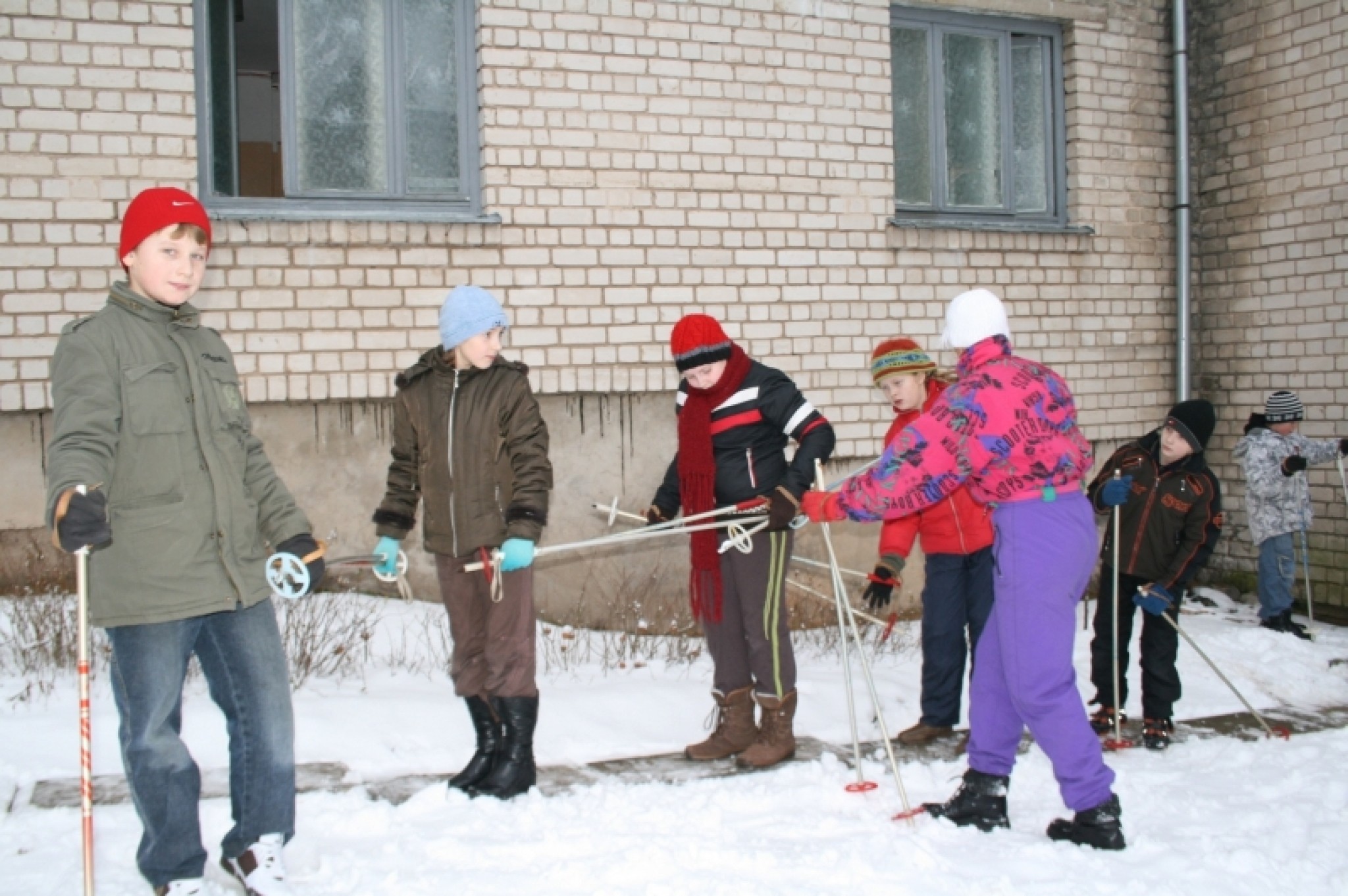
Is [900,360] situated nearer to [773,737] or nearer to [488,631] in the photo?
[773,737]

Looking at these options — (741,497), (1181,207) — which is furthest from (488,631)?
(1181,207)

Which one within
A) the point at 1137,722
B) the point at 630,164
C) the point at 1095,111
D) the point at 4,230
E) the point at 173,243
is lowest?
the point at 1137,722


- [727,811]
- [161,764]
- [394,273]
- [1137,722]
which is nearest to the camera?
[161,764]

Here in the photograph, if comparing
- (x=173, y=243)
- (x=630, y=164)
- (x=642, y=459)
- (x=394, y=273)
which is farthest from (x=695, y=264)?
(x=173, y=243)

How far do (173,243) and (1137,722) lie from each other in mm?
4523

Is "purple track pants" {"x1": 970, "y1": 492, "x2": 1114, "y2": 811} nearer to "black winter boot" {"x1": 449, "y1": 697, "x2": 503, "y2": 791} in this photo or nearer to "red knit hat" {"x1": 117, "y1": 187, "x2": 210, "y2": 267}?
"black winter boot" {"x1": 449, "y1": 697, "x2": 503, "y2": 791}

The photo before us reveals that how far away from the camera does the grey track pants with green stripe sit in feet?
15.3

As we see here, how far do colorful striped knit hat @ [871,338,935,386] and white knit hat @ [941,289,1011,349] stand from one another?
1160mm

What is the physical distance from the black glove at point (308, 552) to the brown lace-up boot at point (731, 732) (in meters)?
1.93

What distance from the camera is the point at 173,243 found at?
3174 mm

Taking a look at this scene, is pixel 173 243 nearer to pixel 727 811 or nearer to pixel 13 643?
pixel 727 811

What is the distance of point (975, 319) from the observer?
3.98 m

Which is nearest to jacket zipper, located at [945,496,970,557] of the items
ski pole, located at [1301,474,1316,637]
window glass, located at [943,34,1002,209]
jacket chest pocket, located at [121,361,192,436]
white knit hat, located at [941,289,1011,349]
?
white knit hat, located at [941,289,1011,349]

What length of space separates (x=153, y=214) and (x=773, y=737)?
291 cm
